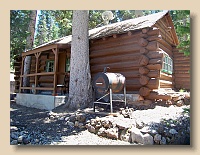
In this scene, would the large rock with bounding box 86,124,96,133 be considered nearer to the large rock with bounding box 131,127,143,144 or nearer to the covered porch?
the large rock with bounding box 131,127,143,144

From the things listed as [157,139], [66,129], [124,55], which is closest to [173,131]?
[157,139]

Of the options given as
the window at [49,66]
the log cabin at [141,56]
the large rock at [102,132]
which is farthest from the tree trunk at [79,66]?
the window at [49,66]

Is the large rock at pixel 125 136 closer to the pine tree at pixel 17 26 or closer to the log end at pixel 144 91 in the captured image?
the log end at pixel 144 91

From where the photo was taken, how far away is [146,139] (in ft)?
12.0

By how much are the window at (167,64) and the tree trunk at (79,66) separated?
261 cm

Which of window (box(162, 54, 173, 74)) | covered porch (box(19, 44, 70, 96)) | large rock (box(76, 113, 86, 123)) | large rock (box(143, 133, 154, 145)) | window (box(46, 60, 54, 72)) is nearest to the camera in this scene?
large rock (box(143, 133, 154, 145))

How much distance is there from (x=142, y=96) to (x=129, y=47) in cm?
156

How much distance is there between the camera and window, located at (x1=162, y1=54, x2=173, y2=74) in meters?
6.61

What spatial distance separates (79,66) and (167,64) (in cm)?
313

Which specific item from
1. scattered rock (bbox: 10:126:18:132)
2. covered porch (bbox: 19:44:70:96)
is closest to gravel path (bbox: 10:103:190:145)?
scattered rock (bbox: 10:126:18:132)

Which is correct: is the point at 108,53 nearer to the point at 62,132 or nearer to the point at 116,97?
the point at 116,97

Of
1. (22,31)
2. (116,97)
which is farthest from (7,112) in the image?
(116,97)

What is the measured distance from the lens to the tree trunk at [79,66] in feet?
18.7

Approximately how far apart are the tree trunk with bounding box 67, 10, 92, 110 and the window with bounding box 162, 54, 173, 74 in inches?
103
